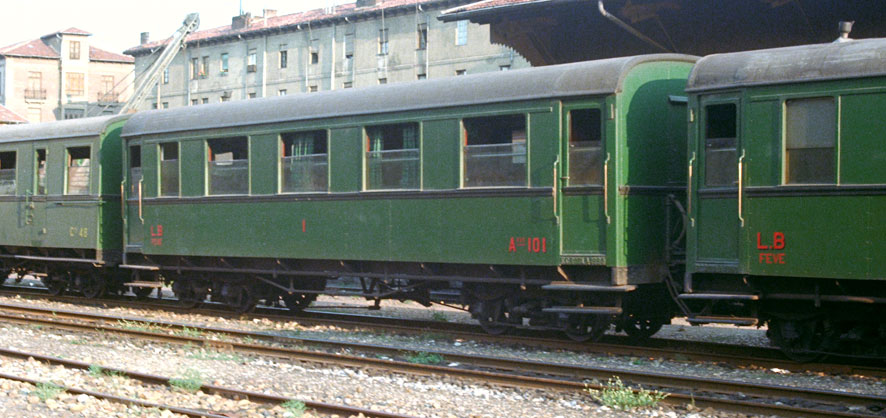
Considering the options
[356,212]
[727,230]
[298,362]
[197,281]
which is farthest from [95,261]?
[727,230]

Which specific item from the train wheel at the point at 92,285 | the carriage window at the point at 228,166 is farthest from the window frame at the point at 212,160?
the train wheel at the point at 92,285

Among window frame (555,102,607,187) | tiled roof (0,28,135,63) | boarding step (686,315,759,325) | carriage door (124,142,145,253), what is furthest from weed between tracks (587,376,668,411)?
tiled roof (0,28,135,63)

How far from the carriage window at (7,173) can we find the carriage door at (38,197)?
0.74m

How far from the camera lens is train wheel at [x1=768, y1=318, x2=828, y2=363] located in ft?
32.6

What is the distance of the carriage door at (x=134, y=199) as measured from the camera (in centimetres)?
1631

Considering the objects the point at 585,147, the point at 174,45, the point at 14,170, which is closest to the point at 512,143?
the point at 585,147

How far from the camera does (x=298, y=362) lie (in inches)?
431

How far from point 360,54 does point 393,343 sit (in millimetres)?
41137

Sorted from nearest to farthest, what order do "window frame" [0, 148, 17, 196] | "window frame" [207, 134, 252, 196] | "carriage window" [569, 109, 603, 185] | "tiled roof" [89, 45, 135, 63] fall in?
"carriage window" [569, 109, 603, 185]
"window frame" [207, 134, 252, 196]
"window frame" [0, 148, 17, 196]
"tiled roof" [89, 45, 135, 63]

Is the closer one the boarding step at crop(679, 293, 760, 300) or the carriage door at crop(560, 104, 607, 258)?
the boarding step at crop(679, 293, 760, 300)

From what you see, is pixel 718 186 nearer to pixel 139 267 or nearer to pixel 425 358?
pixel 425 358

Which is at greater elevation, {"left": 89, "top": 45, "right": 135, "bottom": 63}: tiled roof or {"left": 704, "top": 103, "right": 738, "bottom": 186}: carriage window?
{"left": 89, "top": 45, "right": 135, "bottom": 63}: tiled roof

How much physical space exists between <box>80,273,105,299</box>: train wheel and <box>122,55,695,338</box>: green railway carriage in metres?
2.76

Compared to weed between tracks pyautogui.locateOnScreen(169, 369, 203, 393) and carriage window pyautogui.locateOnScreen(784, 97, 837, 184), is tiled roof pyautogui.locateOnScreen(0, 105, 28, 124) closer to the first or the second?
weed between tracks pyautogui.locateOnScreen(169, 369, 203, 393)
